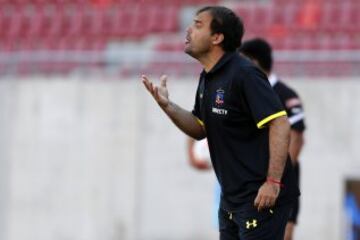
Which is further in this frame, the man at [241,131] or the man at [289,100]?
the man at [289,100]

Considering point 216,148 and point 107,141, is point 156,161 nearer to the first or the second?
point 107,141

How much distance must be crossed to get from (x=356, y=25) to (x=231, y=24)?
7642mm

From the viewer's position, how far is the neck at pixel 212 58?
19.1ft

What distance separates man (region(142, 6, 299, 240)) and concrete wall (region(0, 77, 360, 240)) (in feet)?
19.7

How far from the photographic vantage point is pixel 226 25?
18.8 ft

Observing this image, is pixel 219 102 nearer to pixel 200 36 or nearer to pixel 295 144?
pixel 200 36

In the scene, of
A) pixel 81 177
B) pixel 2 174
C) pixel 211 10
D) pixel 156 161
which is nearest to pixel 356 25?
pixel 156 161

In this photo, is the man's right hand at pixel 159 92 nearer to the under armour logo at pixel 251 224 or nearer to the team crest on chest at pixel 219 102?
the team crest on chest at pixel 219 102

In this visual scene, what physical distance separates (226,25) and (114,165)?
6.84 metres

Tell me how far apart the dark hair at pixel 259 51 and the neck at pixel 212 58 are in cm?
169

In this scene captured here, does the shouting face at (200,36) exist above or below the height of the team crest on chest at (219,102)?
above

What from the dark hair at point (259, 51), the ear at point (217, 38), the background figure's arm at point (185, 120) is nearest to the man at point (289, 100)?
the dark hair at point (259, 51)

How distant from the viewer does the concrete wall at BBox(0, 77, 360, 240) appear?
11.8 metres

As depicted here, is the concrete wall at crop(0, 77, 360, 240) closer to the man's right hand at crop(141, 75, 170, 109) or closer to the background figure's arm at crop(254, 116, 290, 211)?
the man's right hand at crop(141, 75, 170, 109)
